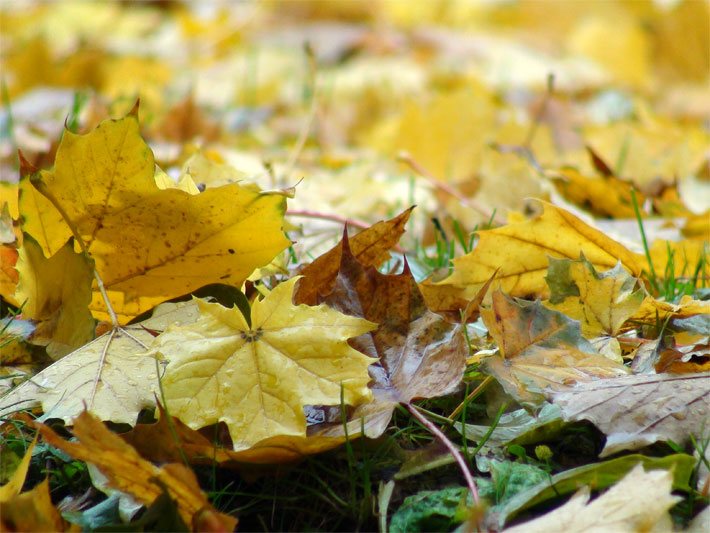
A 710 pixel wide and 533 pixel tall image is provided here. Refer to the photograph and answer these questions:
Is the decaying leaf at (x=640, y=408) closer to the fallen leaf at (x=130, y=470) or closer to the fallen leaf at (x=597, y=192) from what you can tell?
the fallen leaf at (x=130, y=470)

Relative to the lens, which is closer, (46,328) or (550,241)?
(46,328)

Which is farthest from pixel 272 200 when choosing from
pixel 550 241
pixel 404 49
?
pixel 404 49

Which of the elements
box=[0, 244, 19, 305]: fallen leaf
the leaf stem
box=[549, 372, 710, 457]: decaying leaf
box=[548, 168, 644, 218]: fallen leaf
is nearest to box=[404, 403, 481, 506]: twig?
box=[549, 372, 710, 457]: decaying leaf

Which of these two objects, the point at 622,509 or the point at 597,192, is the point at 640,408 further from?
the point at 597,192

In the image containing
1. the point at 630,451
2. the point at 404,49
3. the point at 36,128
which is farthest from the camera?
the point at 404,49

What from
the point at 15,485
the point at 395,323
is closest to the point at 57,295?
the point at 15,485

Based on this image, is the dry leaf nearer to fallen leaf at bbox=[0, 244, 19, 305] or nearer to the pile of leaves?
the pile of leaves

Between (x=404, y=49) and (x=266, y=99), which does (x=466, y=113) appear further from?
(x=404, y=49)
